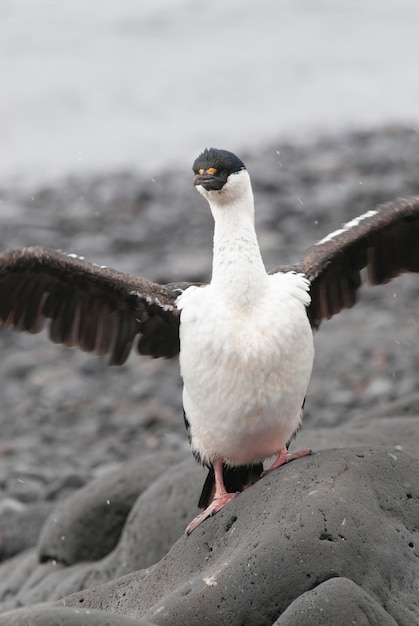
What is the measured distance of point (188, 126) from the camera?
29.7m

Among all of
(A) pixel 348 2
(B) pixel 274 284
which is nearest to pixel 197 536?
(B) pixel 274 284

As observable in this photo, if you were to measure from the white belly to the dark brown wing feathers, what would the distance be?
2.56 ft

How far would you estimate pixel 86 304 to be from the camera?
895 cm

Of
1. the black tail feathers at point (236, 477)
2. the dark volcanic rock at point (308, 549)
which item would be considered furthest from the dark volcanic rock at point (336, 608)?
the black tail feathers at point (236, 477)

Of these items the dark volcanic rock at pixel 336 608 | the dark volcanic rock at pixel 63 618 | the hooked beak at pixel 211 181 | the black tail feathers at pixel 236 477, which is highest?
the hooked beak at pixel 211 181

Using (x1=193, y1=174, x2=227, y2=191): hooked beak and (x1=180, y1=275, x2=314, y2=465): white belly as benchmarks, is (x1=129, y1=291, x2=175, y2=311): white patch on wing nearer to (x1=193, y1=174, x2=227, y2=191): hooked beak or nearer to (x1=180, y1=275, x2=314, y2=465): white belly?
(x1=180, y1=275, x2=314, y2=465): white belly

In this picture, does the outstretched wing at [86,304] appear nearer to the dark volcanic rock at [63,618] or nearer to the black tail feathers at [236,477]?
the black tail feathers at [236,477]

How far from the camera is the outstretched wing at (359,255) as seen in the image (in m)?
8.76

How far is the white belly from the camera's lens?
7672 millimetres

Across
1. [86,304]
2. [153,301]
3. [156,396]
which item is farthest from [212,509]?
[156,396]

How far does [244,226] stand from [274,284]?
1.41ft

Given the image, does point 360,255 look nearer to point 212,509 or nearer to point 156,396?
point 212,509

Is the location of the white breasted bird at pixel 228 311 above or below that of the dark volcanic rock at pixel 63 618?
above

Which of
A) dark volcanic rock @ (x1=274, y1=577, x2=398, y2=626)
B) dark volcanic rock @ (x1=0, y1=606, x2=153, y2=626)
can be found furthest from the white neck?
dark volcanic rock @ (x1=0, y1=606, x2=153, y2=626)
